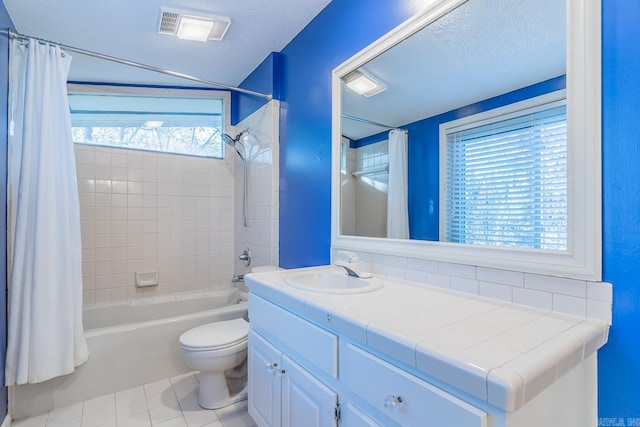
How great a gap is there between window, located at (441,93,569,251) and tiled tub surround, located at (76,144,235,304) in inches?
92.1

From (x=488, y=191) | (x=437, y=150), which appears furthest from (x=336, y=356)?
(x=437, y=150)

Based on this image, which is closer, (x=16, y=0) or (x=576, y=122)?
(x=576, y=122)

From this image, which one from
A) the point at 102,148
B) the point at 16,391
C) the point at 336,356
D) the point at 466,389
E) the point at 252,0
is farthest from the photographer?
the point at 102,148

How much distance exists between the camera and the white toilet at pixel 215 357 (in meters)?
1.75

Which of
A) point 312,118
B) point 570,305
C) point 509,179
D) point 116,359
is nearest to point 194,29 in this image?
point 312,118

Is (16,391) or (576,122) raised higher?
(576,122)

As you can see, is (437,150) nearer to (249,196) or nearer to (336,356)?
(336,356)

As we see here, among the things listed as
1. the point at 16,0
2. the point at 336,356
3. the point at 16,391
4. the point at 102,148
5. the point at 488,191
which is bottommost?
the point at 16,391

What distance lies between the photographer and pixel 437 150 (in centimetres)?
134

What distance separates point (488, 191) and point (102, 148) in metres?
2.81

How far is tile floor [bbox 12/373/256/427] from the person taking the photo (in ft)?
5.49

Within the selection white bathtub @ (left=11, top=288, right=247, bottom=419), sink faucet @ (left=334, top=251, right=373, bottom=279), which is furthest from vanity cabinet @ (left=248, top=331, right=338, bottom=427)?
white bathtub @ (left=11, top=288, right=247, bottom=419)

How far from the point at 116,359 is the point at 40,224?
0.94 meters

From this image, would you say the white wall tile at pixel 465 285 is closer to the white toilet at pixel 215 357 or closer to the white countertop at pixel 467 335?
the white countertop at pixel 467 335
